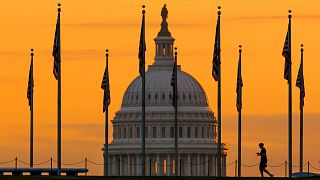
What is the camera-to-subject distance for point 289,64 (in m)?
192

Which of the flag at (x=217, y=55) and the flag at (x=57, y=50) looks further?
the flag at (x=217, y=55)

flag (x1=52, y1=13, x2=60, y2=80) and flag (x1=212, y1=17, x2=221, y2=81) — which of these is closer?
flag (x1=52, y1=13, x2=60, y2=80)

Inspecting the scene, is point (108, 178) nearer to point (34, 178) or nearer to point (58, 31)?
point (34, 178)

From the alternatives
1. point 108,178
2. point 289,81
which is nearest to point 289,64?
point 289,81

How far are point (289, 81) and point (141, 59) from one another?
457 inches

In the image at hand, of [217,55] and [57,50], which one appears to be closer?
[57,50]

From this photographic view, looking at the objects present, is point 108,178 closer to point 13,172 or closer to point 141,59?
point 13,172

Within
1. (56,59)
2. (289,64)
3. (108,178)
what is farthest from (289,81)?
(108,178)

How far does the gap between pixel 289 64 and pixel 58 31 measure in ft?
59.9

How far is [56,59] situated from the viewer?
18850cm

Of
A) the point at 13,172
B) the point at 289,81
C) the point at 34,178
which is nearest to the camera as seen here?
the point at 34,178

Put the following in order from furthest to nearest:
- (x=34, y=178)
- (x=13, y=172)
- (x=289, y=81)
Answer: (x=289, y=81) < (x=13, y=172) < (x=34, y=178)

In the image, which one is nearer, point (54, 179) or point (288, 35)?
point (54, 179)

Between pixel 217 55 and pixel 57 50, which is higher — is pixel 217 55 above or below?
below
